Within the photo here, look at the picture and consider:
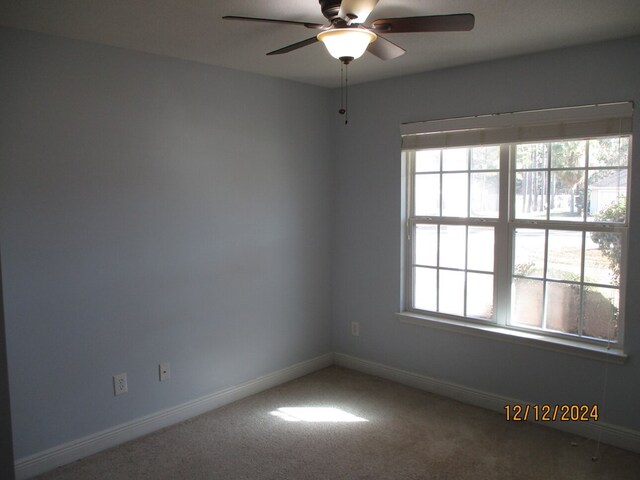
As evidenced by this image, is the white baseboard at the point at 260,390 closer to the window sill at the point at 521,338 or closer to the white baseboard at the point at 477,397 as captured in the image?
the white baseboard at the point at 477,397

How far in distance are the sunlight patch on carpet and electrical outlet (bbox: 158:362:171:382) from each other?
0.76 m

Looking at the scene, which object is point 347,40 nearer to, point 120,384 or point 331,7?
point 331,7

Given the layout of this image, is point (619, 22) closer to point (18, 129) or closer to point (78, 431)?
point (18, 129)

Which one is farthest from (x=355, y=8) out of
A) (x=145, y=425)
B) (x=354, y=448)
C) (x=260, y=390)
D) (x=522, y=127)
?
(x=260, y=390)

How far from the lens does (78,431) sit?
9.34 ft

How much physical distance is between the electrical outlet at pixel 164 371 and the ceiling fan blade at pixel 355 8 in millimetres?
2423

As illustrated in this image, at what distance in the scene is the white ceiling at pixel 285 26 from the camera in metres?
2.25

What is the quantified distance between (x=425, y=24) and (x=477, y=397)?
104 inches

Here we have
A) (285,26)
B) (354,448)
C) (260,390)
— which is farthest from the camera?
(260,390)

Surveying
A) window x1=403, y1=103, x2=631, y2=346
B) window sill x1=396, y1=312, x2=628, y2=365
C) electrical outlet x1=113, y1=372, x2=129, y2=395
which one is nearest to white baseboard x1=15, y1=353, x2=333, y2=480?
electrical outlet x1=113, y1=372, x2=129, y2=395

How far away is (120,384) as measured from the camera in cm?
302

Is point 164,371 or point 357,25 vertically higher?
point 357,25

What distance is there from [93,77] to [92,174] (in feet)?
1.82

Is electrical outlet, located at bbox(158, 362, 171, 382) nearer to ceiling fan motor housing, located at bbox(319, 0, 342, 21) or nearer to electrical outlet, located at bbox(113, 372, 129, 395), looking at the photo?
electrical outlet, located at bbox(113, 372, 129, 395)
